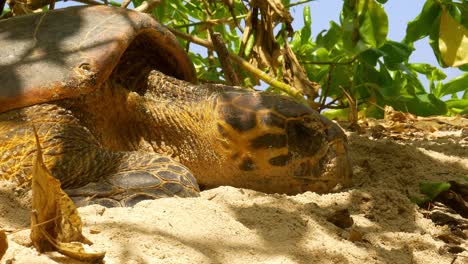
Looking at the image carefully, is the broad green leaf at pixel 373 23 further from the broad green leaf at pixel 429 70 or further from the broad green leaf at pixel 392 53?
the broad green leaf at pixel 429 70

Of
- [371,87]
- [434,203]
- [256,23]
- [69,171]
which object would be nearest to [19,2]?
[256,23]

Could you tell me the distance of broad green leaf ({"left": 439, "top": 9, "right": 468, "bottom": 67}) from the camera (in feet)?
8.55

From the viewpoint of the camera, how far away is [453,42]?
8.71ft

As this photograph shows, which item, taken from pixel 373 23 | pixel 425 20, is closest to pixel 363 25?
pixel 373 23

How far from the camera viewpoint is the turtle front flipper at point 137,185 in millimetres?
1868

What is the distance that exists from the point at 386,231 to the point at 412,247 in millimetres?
163

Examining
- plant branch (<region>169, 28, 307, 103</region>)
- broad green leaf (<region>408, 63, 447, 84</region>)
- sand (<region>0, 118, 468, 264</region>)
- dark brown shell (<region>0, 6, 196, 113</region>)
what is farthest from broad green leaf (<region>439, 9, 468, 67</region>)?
broad green leaf (<region>408, 63, 447, 84</region>)

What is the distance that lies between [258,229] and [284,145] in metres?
0.81

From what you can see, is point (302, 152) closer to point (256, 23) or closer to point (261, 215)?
point (261, 215)

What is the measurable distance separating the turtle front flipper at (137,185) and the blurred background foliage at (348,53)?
1.31 m

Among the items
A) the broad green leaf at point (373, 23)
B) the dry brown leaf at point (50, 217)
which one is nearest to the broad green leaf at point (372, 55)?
the broad green leaf at point (373, 23)

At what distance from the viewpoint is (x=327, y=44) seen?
4023 mm

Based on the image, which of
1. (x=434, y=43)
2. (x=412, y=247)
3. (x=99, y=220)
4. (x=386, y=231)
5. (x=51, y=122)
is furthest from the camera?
(x=434, y=43)

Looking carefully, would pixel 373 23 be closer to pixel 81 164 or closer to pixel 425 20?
pixel 425 20
